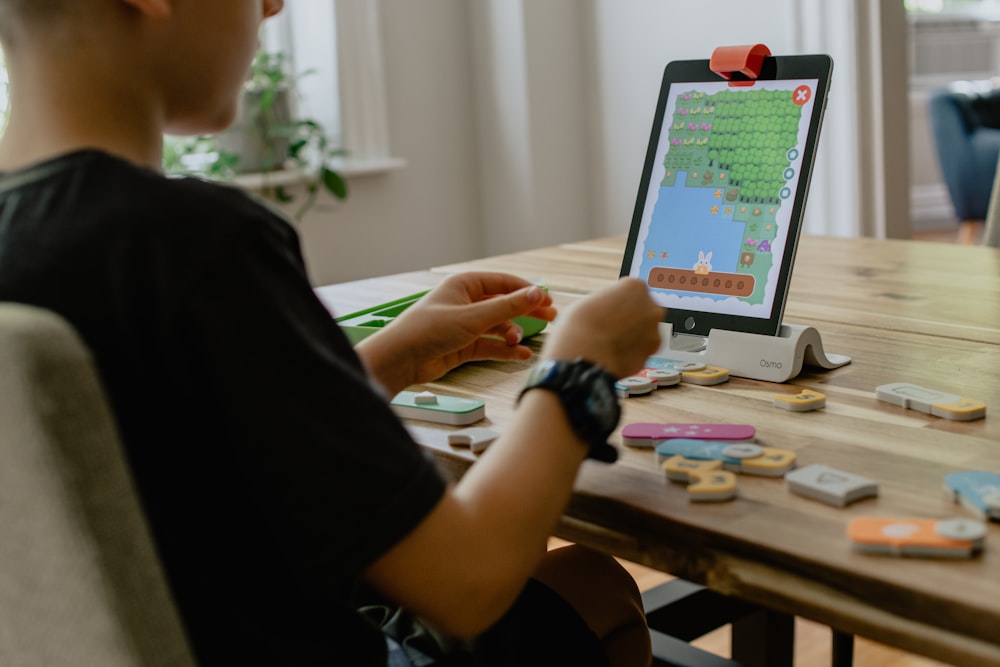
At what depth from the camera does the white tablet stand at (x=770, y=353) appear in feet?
3.48

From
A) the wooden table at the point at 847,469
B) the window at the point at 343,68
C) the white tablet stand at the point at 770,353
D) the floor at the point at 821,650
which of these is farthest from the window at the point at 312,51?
the white tablet stand at the point at 770,353

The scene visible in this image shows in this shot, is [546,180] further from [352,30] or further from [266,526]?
[266,526]

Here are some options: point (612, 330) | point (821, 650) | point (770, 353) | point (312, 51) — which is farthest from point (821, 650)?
point (312, 51)

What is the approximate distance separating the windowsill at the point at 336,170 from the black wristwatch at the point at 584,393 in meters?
2.50

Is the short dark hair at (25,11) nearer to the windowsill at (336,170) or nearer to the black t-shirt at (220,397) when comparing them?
the black t-shirt at (220,397)

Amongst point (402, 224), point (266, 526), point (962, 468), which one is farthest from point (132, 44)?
point (402, 224)

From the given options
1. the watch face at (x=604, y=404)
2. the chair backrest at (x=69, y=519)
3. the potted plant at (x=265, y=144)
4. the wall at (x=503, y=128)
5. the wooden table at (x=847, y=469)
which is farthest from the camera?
the wall at (x=503, y=128)

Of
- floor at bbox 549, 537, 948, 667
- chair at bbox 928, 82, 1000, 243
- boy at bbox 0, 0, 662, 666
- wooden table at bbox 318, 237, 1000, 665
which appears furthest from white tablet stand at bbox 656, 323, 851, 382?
chair at bbox 928, 82, 1000, 243

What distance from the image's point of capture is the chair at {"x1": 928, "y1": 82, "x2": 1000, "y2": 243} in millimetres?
4652

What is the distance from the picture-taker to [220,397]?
1.98 feet

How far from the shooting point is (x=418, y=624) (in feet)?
3.13

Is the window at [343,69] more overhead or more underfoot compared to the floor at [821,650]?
more overhead

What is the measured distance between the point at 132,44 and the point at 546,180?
2971 millimetres

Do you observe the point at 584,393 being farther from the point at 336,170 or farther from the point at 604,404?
the point at 336,170
